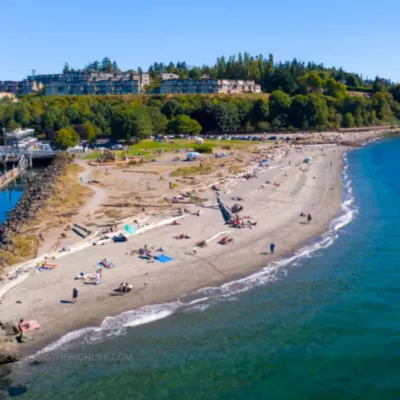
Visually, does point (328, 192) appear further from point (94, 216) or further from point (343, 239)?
point (94, 216)

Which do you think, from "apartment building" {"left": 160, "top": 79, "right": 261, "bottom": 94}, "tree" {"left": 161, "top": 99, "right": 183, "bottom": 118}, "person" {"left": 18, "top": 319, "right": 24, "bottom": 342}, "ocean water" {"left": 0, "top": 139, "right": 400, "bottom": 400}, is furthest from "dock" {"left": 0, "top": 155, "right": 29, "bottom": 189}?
"apartment building" {"left": 160, "top": 79, "right": 261, "bottom": 94}

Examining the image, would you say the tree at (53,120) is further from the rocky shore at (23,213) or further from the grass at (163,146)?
the rocky shore at (23,213)

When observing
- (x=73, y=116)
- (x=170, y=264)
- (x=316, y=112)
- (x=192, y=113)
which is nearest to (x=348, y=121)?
(x=316, y=112)

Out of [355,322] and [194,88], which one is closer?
[355,322]

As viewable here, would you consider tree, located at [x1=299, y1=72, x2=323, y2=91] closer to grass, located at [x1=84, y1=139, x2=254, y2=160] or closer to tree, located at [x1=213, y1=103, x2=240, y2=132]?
tree, located at [x1=213, y1=103, x2=240, y2=132]

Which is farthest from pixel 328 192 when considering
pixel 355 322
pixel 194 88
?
pixel 194 88

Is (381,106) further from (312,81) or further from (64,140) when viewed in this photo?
(64,140)
